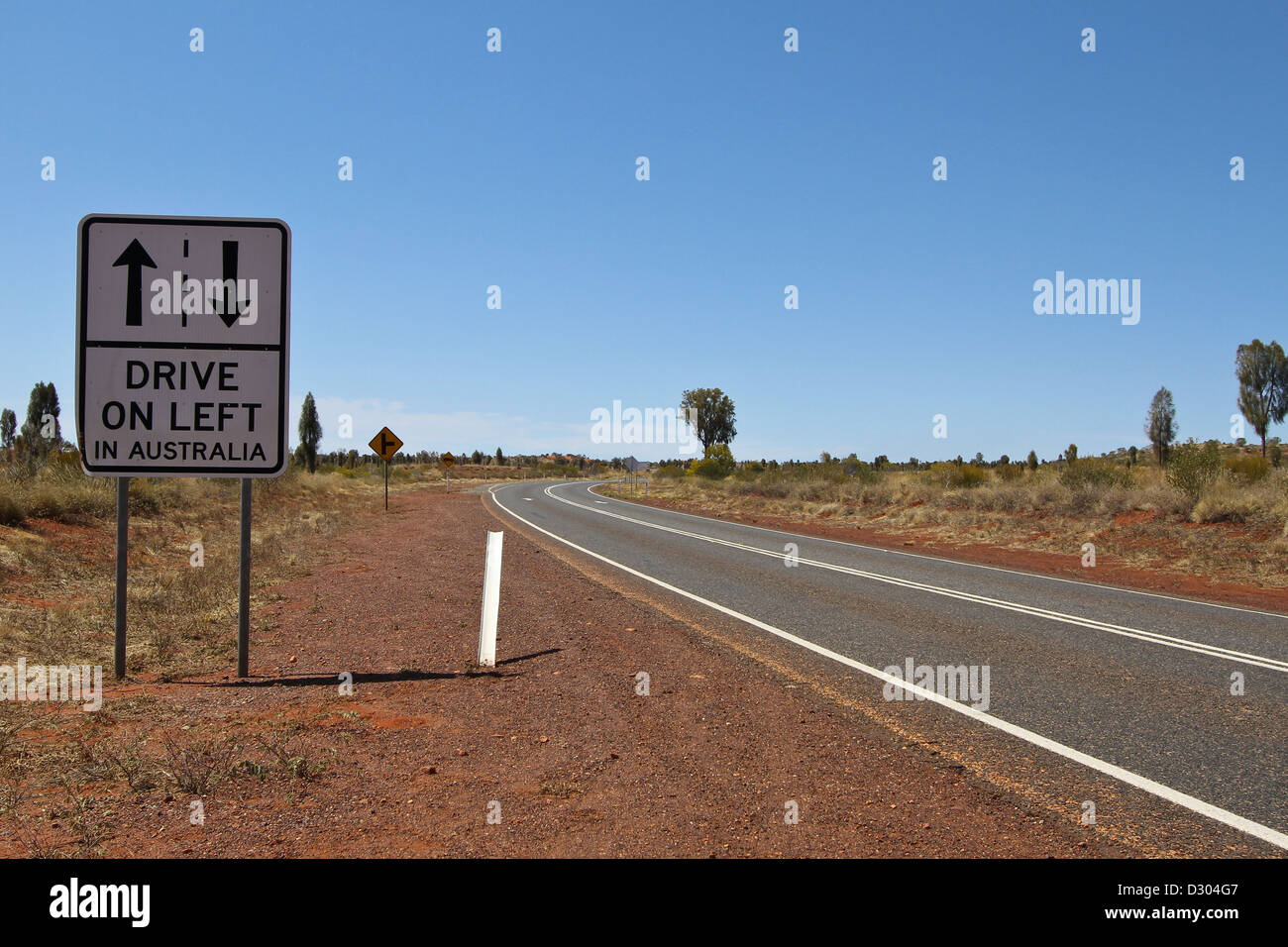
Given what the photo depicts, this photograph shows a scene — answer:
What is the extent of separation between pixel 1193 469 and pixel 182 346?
23.2 m

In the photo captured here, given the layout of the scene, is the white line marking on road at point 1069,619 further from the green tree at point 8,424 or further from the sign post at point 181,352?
the green tree at point 8,424

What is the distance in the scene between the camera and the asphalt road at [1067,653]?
4.68 m

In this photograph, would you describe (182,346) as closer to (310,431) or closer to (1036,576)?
(1036,576)

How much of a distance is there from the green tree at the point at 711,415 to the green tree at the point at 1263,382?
51329 millimetres

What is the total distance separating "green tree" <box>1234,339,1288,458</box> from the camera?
156ft

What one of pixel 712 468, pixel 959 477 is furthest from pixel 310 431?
pixel 959 477

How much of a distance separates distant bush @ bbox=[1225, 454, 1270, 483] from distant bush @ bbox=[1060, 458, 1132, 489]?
2754mm

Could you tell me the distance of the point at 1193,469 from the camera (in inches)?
833

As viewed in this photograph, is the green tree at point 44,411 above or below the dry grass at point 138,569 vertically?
above

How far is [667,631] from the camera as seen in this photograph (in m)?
8.58

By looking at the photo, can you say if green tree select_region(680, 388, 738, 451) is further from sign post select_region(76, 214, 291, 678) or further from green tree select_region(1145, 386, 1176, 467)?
sign post select_region(76, 214, 291, 678)

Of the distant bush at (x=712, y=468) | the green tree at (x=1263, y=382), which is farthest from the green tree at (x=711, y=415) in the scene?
the green tree at (x=1263, y=382)

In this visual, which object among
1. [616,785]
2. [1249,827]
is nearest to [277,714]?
[616,785]

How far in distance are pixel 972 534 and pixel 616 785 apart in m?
21.3
